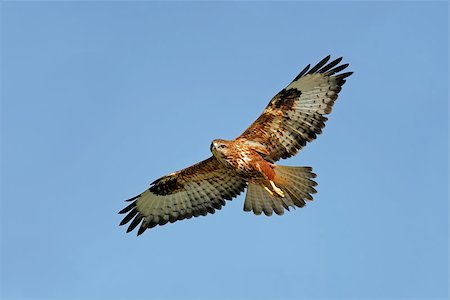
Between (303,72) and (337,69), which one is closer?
(337,69)

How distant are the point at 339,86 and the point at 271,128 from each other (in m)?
1.30

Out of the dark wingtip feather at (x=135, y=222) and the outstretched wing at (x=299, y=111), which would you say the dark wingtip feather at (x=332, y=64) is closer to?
the outstretched wing at (x=299, y=111)

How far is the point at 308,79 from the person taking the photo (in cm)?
1456

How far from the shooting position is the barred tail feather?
564 inches

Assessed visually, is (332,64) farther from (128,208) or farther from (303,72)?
(128,208)

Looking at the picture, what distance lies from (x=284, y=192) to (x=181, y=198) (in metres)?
1.92

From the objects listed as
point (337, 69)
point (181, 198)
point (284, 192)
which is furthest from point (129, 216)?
point (337, 69)

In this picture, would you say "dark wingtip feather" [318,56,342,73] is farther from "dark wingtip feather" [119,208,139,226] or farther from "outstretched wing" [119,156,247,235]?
"dark wingtip feather" [119,208,139,226]

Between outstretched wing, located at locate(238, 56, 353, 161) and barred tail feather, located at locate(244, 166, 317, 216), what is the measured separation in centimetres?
38

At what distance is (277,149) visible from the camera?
575 inches

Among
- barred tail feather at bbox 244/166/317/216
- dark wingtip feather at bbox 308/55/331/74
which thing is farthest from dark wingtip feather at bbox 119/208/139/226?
dark wingtip feather at bbox 308/55/331/74

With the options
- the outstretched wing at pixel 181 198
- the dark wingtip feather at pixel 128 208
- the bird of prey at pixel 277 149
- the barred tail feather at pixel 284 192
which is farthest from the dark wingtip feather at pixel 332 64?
the dark wingtip feather at pixel 128 208

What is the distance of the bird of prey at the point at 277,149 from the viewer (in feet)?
46.8

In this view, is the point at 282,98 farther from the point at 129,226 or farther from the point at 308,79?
the point at 129,226
